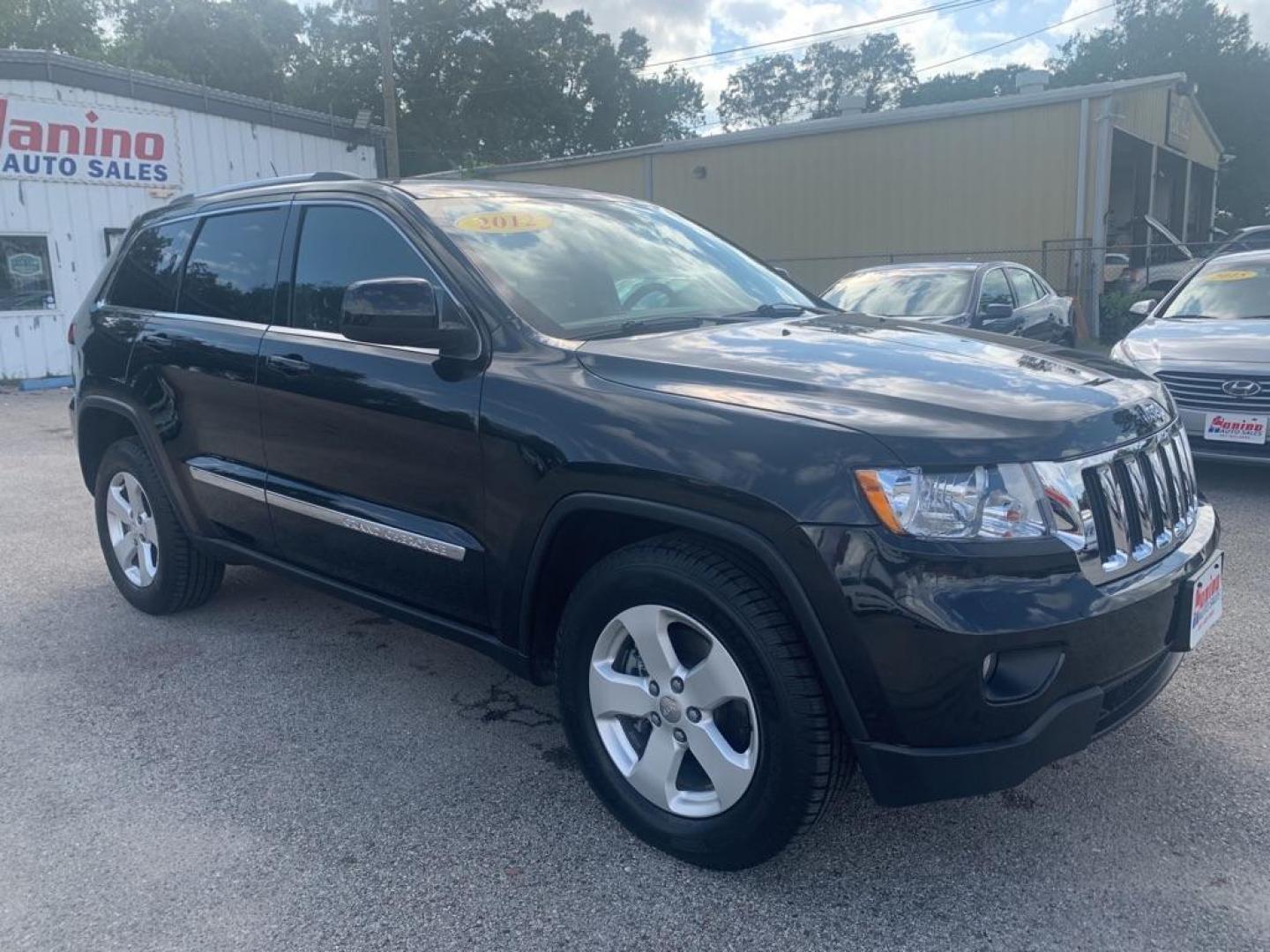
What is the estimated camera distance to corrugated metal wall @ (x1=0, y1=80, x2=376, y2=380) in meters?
14.5

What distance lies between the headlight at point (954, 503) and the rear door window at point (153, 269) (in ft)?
11.1

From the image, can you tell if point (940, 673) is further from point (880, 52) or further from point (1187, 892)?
point (880, 52)

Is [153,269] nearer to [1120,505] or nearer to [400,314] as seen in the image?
[400,314]

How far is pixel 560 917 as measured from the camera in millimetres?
2568

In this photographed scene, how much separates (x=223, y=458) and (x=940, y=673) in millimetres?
2963

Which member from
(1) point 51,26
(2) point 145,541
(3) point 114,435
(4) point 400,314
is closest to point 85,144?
(3) point 114,435

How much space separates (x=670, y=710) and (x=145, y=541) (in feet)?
10.2

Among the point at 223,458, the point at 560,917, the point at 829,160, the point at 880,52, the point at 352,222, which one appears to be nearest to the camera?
the point at 560,917

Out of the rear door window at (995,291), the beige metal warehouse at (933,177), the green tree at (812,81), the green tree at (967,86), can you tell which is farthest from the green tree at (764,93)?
the rear door window at (995,291)

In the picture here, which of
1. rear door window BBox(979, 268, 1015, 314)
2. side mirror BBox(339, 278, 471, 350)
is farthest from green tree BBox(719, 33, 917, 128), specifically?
side mirror BBox(339, 278, 471, 350)

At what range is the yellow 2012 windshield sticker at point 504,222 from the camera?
3.45 metres

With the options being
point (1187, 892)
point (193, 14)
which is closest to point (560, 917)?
point (1187, 892)

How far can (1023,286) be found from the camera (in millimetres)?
10719

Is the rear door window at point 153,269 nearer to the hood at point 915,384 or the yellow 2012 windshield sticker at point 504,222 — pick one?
the yellow 2012 windshield sticker at point 504,222
